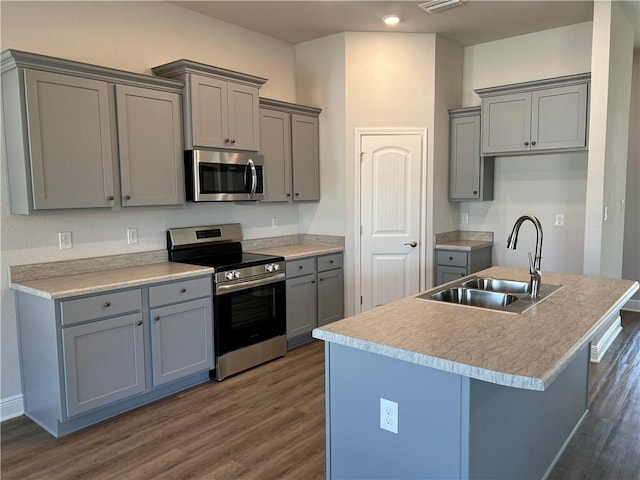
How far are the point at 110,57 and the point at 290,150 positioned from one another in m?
1.74

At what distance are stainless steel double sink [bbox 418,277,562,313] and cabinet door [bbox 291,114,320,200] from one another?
228 centimetres

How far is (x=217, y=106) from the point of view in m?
3.76

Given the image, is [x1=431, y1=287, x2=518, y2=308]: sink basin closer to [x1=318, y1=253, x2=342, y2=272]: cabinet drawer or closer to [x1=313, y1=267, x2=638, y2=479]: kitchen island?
[x1=313, y1=267, x2=638, y2=479]: kitchen island

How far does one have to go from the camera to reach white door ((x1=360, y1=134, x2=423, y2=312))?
477 centimetres

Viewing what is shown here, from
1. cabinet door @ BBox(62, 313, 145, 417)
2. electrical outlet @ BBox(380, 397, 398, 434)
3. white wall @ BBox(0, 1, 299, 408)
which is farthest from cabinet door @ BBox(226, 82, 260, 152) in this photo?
electrical outlet @ BBox(380, 397, 398, 434)

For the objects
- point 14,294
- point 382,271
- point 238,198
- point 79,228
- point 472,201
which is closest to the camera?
point 14,294

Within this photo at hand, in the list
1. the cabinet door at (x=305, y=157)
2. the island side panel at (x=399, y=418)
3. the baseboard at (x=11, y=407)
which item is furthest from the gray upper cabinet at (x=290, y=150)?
the island side panel at (x=399, y=418)

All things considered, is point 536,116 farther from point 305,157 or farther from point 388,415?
point 388,415

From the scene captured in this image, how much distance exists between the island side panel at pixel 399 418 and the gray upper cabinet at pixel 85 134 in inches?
81.7

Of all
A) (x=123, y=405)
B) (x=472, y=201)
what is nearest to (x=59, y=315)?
(x=123, y=405)

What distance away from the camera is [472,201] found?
5.19 meters

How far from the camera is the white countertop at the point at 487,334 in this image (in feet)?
5.06

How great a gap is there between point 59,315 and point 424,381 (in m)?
2.11

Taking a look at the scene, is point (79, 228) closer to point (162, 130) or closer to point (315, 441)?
point (162, 130)
